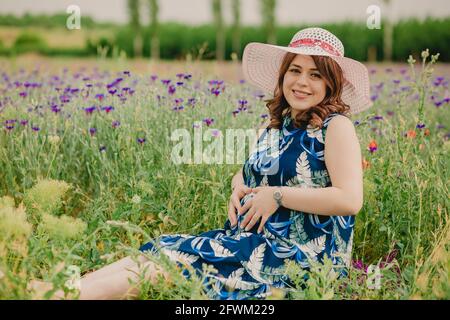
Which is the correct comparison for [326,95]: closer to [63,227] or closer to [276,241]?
[276,241]

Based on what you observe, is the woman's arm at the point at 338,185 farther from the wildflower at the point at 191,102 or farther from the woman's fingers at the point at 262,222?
the wildflower at the point at 191,102

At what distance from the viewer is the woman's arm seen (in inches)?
75.9

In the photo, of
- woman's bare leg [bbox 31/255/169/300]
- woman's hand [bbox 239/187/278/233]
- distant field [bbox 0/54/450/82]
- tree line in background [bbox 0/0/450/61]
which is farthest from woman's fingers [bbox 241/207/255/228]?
tree line in background [bbox 0/0/450/61]

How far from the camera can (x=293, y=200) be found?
199cm

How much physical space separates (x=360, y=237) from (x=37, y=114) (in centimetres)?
182

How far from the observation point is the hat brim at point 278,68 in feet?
6.89

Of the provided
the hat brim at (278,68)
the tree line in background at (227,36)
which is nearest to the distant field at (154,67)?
the tree line in background at (227,36)

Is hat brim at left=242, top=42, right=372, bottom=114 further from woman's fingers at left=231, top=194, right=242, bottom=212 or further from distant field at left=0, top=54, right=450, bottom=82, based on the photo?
distant field at left=0, top=54, right=450, bottom=82

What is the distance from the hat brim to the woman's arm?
227 mm

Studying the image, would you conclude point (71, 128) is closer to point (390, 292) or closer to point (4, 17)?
point (390, 292)

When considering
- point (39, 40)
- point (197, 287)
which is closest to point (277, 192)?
point (197, 287)

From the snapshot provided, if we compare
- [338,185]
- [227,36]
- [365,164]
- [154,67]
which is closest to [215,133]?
[365,164]

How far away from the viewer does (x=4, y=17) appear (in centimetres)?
543

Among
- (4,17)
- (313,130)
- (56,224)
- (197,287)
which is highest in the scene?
(4,17)
